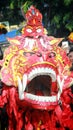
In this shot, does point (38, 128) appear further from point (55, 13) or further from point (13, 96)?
point (55, 13)

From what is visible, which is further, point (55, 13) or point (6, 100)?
point (55, 13)

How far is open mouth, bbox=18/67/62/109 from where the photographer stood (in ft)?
17.6

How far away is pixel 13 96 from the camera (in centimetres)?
547

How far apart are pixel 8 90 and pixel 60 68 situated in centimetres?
58

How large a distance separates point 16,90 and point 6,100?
15 centimetres

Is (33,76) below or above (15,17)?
above

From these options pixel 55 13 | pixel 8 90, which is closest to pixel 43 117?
pixel 8 90

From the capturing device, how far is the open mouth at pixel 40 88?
212 inches

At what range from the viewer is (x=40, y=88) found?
222 inches

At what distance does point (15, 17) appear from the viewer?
56.1 ft

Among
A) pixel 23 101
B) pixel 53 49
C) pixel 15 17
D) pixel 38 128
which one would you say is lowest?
pixel 15 17

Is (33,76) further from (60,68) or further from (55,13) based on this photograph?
(55,13)

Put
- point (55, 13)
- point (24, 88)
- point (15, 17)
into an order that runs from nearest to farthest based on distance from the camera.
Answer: point (24, 88) < point (55, 13) < point (15, 17)

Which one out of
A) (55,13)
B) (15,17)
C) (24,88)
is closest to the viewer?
(24,88)
